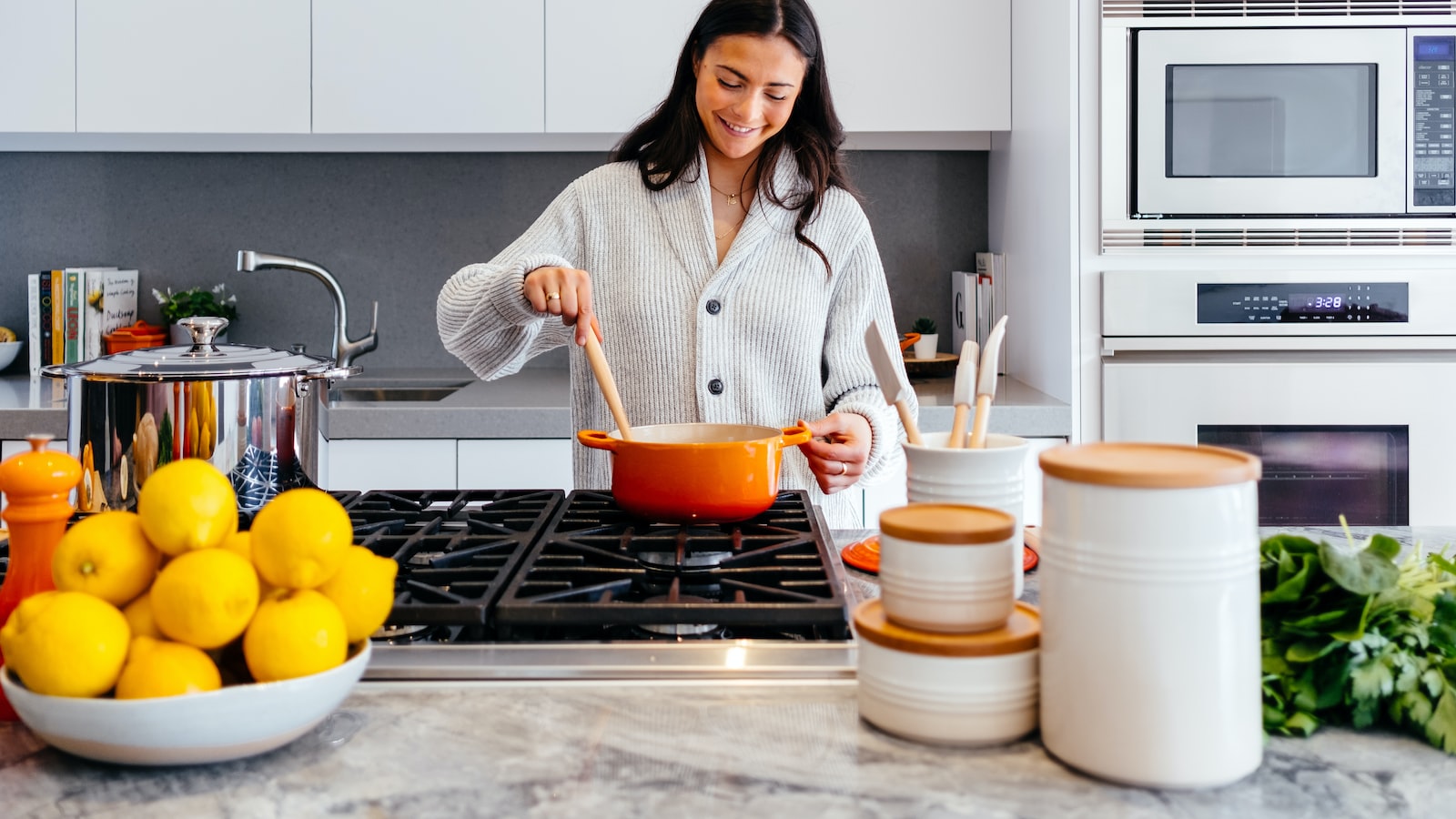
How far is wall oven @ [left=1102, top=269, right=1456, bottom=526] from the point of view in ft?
7.33

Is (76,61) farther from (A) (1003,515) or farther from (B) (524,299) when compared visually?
(A) (1003,515)

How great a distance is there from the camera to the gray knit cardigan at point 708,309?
5.43ft

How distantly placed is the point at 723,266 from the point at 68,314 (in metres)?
1.83

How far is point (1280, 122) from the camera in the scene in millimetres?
2227

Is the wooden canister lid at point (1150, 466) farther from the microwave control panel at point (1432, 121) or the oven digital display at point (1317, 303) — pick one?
the microwave control panel at point (1432, 121)

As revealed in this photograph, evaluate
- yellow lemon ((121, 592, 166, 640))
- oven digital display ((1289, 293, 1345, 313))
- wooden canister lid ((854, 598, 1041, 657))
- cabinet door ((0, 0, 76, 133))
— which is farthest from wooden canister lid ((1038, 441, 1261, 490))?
cabinet door ((0, 0, 76, 133))

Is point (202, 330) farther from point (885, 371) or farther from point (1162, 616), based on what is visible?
point (1162, 616)

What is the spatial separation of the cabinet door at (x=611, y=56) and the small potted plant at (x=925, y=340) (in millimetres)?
776

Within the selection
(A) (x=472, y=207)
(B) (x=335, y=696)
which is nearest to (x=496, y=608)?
(B) (x=335, y=696)

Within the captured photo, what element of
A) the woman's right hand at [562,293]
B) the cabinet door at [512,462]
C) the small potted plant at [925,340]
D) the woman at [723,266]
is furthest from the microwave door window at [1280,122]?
the woman's right hand at [562,293]

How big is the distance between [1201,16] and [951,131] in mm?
603

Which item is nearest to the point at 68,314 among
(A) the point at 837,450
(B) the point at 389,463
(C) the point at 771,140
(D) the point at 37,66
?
(D) the point at 37,66

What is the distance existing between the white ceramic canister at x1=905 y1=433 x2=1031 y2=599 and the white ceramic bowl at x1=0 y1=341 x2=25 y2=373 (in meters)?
2.62

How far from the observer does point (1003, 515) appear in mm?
747
